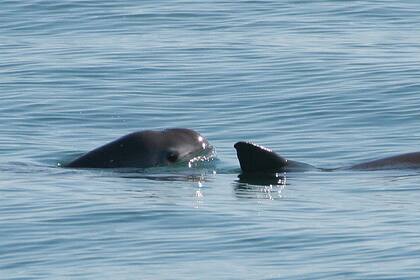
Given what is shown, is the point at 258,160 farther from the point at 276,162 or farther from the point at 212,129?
the point at 212,129

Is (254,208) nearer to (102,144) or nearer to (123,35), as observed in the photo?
(102,144)

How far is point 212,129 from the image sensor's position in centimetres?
2302

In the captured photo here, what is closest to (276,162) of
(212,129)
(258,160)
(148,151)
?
(258,160)

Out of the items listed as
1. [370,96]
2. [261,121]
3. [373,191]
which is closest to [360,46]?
[370,96]

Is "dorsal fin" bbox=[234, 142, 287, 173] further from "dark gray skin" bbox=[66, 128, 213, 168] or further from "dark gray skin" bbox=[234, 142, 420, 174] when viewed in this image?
"dark gray skin" bbox=[66, 128, 213, 168]

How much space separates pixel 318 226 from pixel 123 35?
17.4 metres

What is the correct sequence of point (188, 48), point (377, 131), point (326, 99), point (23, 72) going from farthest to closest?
1. point (188, 48)
2. point (23, 72)
3. point (326, 99)
4. point (377, 131)

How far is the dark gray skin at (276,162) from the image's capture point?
61.6 ft

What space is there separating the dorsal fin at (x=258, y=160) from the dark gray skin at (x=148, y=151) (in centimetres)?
117

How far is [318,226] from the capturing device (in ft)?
50.9

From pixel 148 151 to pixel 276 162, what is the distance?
1.68 metres

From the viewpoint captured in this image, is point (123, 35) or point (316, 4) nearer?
point (123, 35)

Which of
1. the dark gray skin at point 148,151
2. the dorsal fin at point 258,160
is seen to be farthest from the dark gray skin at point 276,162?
the dark gray skin at point 148,151

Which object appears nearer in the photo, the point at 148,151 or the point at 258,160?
the point at 258,160
